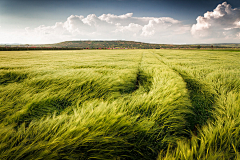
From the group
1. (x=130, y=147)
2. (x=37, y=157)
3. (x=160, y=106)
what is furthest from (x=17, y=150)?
(x=160, y=106)

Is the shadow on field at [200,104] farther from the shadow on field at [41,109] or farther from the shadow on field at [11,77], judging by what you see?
the shadow on field at [11,77]

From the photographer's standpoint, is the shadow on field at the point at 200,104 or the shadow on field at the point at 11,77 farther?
the shadow on field at the point at 11,77

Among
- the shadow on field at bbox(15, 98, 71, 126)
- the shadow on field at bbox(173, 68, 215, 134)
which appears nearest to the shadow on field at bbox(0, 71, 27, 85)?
the shadow on field at bbox(15, 98, 71, 126)

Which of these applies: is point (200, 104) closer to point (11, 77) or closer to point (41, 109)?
point (41, 109)

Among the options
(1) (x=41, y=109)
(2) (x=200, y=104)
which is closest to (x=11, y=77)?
(1) (x=41, y=109)

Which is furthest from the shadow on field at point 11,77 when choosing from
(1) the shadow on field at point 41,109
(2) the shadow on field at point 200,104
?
(2) the shadow on field at point 200,104

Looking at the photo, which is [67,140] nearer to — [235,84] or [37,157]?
[37,157]

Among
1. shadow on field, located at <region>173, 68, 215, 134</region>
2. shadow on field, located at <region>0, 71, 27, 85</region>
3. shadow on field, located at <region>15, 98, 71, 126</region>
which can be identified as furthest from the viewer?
shadow on field, located at <region>0, 71, 27, 85</region>

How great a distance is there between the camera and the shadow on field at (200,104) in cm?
140

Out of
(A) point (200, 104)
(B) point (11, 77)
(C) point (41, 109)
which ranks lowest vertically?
(A) point (200, 104)

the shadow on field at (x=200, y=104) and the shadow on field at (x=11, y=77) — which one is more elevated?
the shadow on field at (x=11, y=77)

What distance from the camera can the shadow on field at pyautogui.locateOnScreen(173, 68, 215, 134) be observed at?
55.1 inches

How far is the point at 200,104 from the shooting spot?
1.83m

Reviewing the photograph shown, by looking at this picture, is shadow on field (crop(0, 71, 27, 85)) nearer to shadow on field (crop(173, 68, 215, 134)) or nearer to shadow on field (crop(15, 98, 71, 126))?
shadow on field (crop(15, 98, 71, 126))
